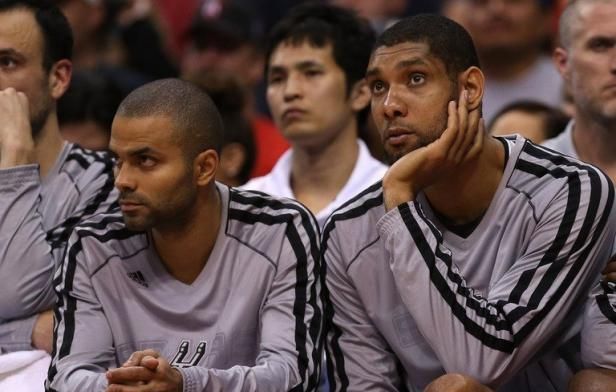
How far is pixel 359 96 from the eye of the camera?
601 centimetres

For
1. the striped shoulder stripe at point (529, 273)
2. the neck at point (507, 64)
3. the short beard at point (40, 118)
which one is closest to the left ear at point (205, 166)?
the striped shoulder stripe at point (529, 273)

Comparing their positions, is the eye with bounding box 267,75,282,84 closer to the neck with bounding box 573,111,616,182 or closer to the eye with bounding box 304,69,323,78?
the eye with bounding box 304,69,323,78

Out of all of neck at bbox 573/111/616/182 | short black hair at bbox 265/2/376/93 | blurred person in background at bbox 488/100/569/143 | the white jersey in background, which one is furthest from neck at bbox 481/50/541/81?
neck at bbox 573/111/616/182

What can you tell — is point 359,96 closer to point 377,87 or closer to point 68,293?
point 377,87

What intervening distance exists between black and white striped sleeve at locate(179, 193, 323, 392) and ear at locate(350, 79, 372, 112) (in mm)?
1581

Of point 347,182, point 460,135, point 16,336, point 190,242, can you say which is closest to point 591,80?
point 460,135

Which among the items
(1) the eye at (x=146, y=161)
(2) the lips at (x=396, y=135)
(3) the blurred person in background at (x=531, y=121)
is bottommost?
(1) the eye at (x=146, y=161)

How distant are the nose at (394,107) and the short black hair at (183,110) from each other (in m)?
0.58

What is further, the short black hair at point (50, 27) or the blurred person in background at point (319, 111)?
the blurred person in background at point (319, 111)

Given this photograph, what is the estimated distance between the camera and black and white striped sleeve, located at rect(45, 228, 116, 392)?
13.4ft

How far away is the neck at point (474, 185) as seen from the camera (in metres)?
4.29

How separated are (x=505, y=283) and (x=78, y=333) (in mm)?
1348

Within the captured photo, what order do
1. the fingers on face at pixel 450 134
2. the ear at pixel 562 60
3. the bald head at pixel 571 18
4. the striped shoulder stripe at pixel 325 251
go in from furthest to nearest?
→ the ear at pixel 562 60 < the bald head at pixel 571 18 < the striped shoulder stripe at pixel 325 251 < the fingers on face at pixel 450 134

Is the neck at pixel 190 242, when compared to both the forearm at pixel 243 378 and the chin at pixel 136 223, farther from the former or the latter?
the forearm at pixel 243 378
